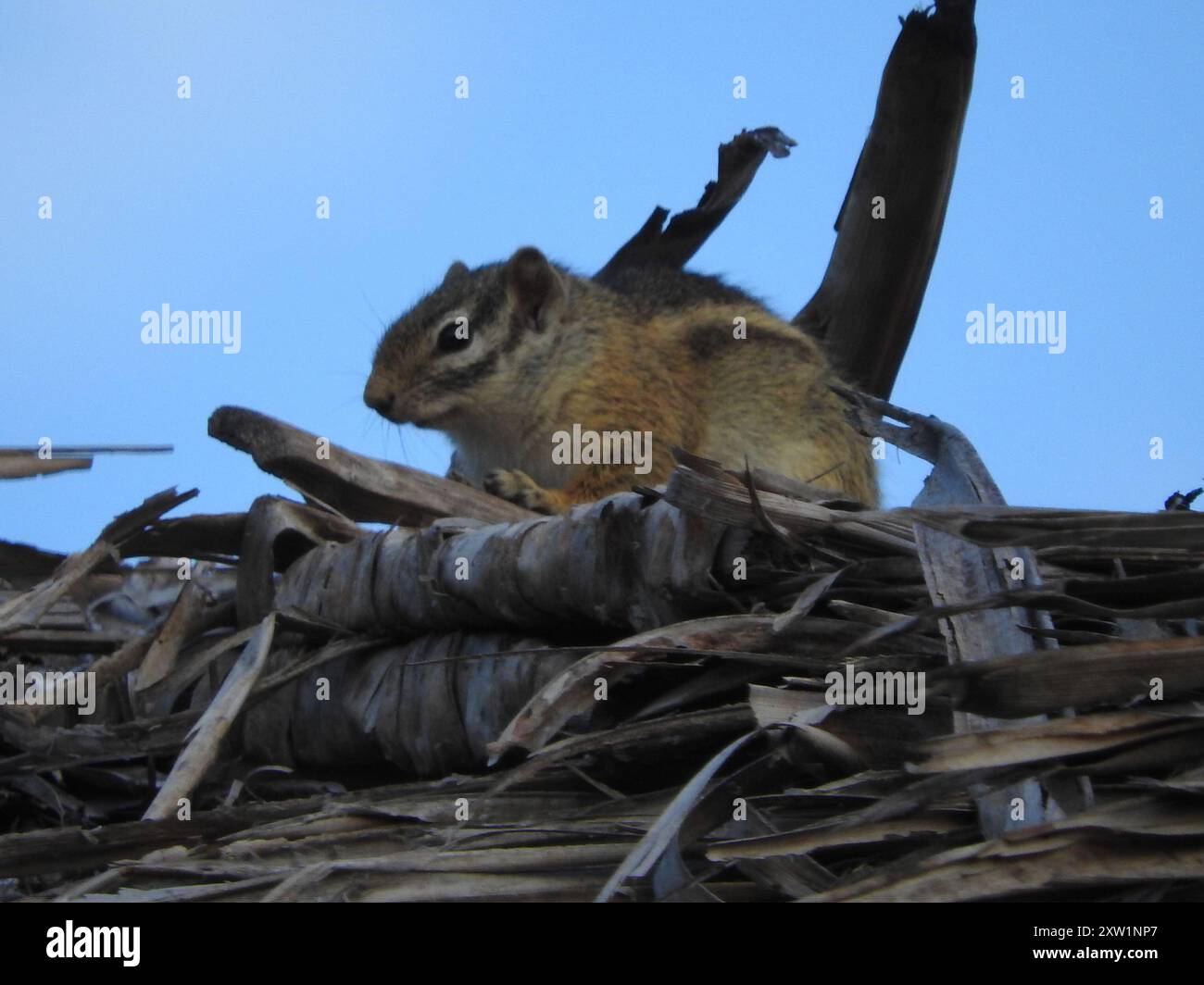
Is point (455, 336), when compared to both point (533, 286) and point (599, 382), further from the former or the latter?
point (599, 382)

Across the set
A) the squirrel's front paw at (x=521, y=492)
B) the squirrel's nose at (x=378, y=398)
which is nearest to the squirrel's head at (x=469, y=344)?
the squirrel's nose at (x=378, y=398)

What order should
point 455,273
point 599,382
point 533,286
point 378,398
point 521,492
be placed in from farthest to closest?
point 455,273, point 533,286, point 599,382, point 378,398, point 521,492

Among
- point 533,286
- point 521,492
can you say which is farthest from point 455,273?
point 521,492

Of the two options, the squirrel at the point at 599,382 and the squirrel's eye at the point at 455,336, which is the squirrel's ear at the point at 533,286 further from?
the squirrel's eye at the point at 455,336

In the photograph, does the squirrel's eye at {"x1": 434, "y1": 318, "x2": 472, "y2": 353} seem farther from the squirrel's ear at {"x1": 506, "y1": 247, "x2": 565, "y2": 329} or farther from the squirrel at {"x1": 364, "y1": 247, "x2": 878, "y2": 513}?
the squirrel's ear at {"x1": 506, "y1": 247, "x2": 565, "y2": 329}

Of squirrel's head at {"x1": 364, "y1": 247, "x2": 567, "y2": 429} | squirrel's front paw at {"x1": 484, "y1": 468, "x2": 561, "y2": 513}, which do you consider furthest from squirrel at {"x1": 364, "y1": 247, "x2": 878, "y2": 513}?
squirrel's front paw at {"x1": 484, "y1": 468, "x2": 561, "y2": 513}
